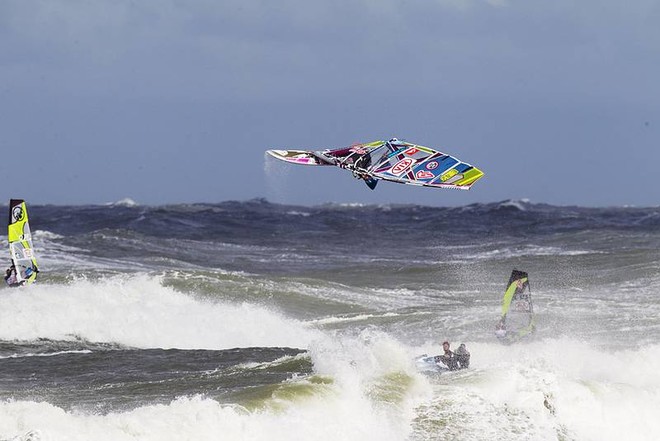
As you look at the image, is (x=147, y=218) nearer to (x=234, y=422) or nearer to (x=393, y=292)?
(x=393, y=292)

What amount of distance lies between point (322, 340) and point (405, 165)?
381 centimetres

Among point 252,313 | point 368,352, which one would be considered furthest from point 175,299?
point 368,352

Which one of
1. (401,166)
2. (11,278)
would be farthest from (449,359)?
(11,278)

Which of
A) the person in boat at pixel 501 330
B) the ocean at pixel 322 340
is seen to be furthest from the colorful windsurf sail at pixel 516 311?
the ocean at pixel 322 340

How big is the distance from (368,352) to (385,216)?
2206 inches

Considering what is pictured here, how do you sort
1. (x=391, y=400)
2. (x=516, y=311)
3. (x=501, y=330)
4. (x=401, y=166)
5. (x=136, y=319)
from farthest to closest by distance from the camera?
(x=136, y=319) < (x=516, y=311) < (x=501, y=330) < (x=401, y=166) < (x=391, y=400)

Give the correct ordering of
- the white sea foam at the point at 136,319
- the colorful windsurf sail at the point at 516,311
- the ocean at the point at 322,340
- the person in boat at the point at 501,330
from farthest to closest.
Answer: the white sea foam at the point at 136,319 < the person in boat at the point at 501,330 < the colorful windsurf sail at the point at 516,311 < the ocean at the point at 322,340

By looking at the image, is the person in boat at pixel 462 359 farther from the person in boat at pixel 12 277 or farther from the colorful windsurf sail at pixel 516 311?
the person in boat at pixel 12 277

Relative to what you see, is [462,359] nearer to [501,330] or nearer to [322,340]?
[322,340]

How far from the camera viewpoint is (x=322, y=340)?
2147cm

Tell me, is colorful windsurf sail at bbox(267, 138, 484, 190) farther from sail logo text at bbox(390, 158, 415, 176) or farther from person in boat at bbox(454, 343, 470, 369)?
person in boat at bbox(454, 343, 470, 369)

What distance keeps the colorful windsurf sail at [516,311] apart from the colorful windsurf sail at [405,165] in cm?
377

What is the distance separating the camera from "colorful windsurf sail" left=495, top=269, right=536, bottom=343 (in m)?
23.2

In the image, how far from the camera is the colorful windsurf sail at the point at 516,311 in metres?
23.2
